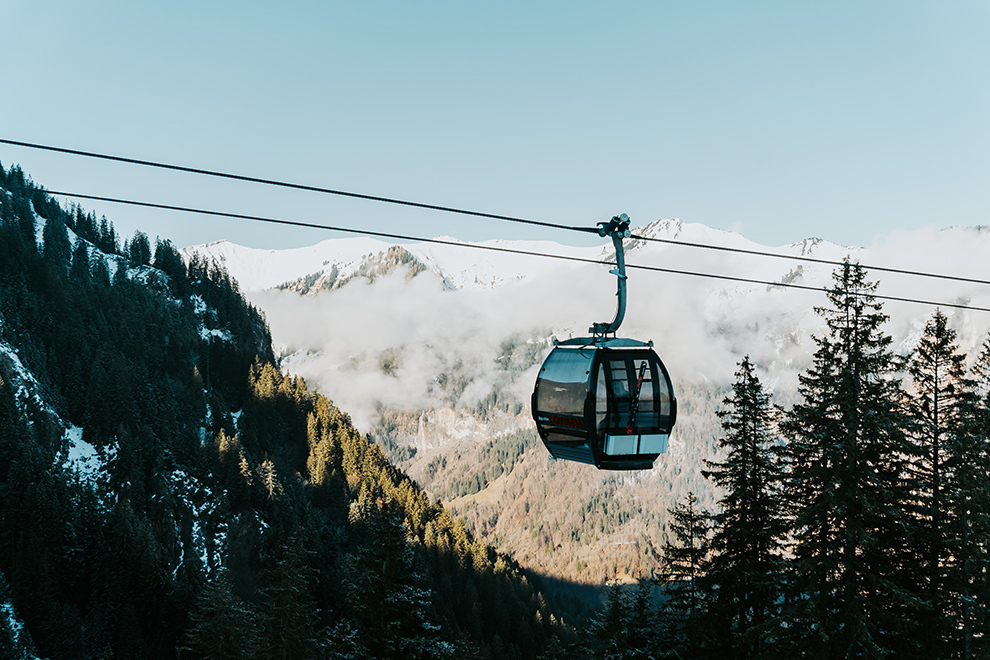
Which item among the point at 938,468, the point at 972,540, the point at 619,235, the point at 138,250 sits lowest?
the point at 972,540

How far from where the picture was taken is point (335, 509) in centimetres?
10900

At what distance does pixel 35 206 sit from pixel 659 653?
164 meters

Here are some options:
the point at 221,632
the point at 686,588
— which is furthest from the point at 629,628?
the point at 221,632

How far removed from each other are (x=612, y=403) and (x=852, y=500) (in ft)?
29.0

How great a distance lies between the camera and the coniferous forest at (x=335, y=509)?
665 inches

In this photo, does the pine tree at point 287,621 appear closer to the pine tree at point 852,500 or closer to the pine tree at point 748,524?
the pine tree at point 748,524

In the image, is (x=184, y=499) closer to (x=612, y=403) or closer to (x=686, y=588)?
(x=686, y=588)

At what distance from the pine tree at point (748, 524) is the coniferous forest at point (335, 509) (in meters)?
0.08

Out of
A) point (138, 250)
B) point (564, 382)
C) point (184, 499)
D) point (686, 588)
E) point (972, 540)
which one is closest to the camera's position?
point (564, 382)

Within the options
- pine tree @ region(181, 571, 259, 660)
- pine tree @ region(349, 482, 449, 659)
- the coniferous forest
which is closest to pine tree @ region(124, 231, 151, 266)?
the coniferous forest

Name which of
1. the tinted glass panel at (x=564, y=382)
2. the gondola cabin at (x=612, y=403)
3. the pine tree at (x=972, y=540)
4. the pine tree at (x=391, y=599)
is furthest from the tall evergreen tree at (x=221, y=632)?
the pine tree at (x=972, y=540)

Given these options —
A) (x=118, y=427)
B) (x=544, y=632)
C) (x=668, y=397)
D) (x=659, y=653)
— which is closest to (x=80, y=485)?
(x=118, y=427)

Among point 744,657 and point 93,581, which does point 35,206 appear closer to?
point 93,581

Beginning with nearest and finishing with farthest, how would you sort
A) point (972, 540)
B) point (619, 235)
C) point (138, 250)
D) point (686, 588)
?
point (619, 235)
point (972, 540)
point (686, 588)
point (138, 250)
